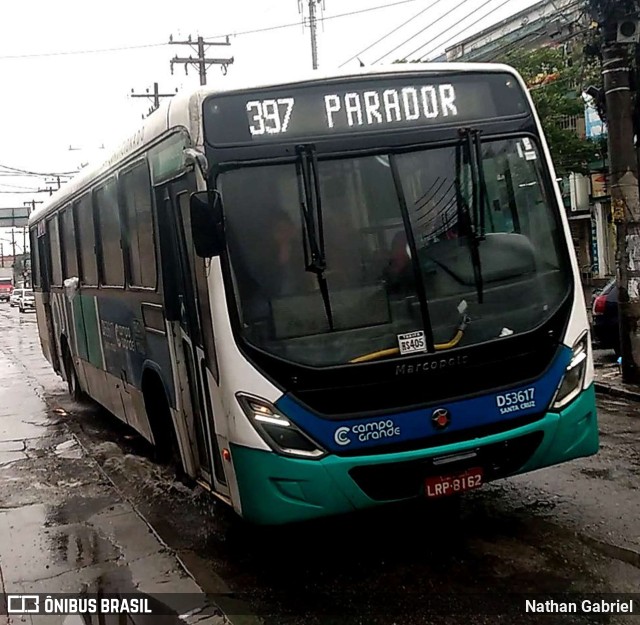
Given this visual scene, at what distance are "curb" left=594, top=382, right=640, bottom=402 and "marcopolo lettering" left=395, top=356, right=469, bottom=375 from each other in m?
6.08

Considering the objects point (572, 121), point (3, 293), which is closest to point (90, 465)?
point (572, 121)

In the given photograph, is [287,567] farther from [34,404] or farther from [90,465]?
[34,404]

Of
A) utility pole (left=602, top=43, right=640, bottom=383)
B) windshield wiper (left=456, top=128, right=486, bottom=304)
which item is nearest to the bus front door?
windshield wiper (left=456, top=128, right=486, bottom=304)

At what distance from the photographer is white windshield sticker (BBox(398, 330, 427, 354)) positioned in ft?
16.0

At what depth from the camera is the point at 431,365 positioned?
491cm

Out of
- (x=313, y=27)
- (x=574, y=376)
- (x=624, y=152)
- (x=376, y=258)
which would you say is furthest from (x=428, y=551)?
(x=313, y=27)

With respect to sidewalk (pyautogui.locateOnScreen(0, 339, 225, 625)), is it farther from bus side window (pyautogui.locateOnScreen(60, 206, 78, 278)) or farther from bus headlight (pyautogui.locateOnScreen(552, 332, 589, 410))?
bus headlight (pyautogui.locateOnScreen(552, 332, 589, 410))

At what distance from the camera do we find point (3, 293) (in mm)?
99625

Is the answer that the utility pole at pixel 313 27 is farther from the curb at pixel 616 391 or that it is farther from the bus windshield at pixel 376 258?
the bus windshield at pixel 376 258

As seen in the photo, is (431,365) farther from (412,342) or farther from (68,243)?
(68,243)

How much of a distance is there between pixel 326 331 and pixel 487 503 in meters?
2.28

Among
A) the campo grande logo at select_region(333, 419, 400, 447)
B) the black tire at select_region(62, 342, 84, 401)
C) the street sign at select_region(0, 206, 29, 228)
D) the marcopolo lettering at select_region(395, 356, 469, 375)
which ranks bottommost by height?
the black tire at select_region(62, 342, 84, 401)

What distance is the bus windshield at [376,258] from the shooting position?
4887 mm

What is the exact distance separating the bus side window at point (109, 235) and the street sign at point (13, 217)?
66.0 metres
